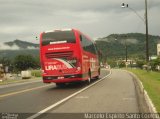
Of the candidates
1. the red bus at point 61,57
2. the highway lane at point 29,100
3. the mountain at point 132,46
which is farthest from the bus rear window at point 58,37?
the mountain at point 132,46

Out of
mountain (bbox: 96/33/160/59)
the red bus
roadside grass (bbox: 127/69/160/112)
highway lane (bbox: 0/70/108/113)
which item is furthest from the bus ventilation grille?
mountain (bbox: 96/33/160/59)

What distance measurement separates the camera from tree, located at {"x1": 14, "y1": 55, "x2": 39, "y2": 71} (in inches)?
7003

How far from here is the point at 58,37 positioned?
25609mm

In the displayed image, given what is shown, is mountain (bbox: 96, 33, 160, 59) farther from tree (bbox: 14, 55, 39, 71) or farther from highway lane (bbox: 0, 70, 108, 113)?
highway lane (bbox: 0, 70, 108, 113)

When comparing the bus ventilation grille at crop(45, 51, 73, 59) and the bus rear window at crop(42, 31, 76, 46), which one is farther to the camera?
the bus rear window at crop(42, 31, 76, 46)

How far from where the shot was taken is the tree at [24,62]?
178 metres

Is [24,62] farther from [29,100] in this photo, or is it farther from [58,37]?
[29,100]

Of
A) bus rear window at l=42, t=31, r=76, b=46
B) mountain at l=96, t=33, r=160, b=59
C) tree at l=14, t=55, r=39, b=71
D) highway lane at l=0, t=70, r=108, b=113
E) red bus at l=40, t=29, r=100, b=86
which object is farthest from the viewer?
tree at l=14, t=55, r=39, b=71

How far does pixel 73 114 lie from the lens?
12656mm

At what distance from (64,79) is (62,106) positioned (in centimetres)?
1017

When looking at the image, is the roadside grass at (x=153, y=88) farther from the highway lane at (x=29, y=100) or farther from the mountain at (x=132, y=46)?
the mountain at (x=132, y=46)

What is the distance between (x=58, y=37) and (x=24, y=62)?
155064 millimetres

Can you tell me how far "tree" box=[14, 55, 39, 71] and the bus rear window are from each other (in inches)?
6012

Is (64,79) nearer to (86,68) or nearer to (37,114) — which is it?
(86,68)
